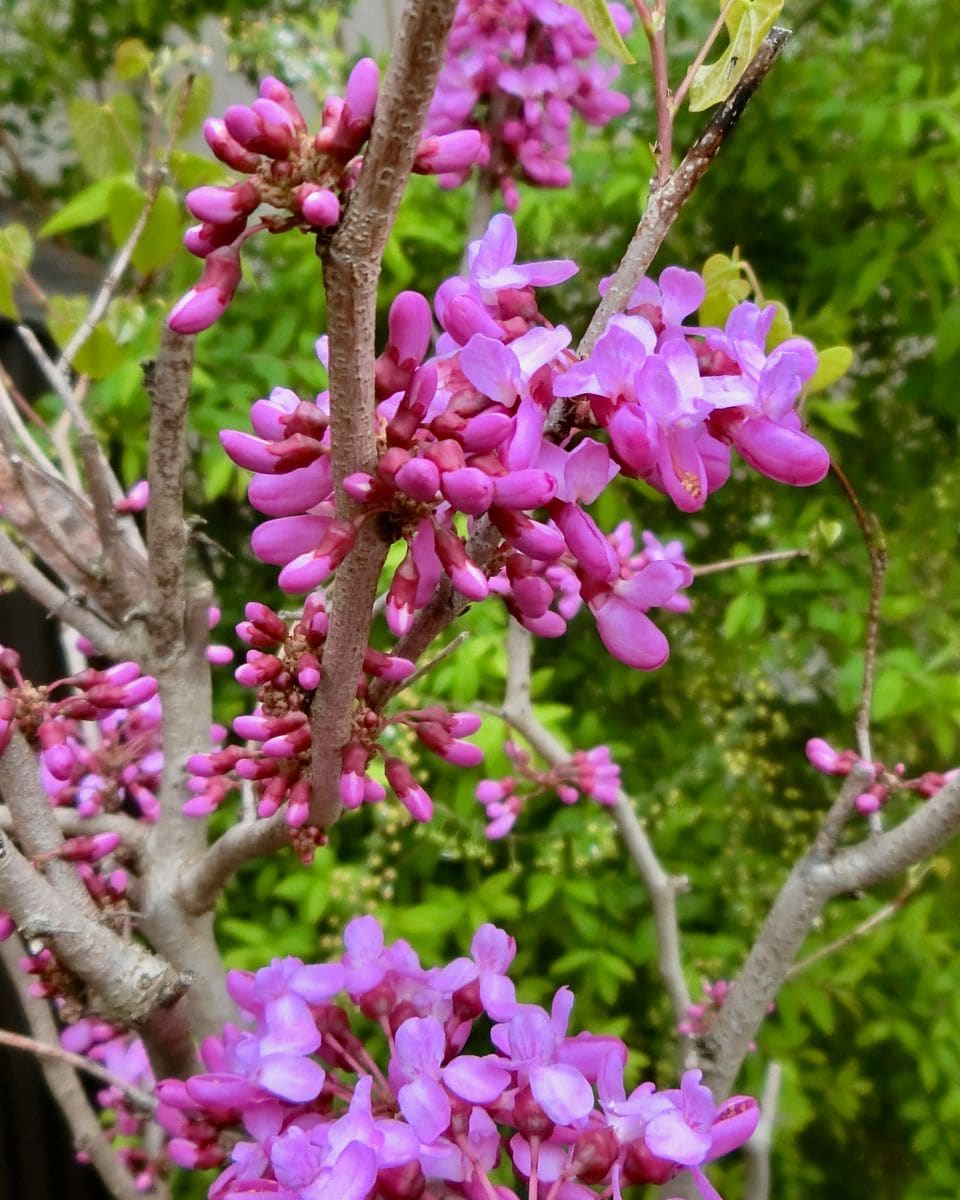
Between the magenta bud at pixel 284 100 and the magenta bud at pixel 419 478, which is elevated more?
the magenta bud at pixel 284 100

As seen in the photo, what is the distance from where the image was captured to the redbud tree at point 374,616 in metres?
0.27

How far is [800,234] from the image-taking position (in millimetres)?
1345

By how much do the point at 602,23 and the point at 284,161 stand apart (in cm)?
17

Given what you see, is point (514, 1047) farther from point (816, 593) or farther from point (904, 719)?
point (904, 719)

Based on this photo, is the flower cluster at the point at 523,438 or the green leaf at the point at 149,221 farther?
the green leaf at the point at 149,221

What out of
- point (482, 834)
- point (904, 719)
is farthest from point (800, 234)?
point (482, 834)

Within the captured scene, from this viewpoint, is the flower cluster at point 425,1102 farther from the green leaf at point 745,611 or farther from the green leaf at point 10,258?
the green leaf at point 745,611

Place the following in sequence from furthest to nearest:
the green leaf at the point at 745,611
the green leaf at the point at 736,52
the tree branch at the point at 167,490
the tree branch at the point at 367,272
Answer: the green leaf at the point at 745,611
the tree branch at the point at 167,490
the green leaf at the point at 736,52
the tree branch at the point at 367,272

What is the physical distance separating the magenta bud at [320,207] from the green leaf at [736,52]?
0.18 metres

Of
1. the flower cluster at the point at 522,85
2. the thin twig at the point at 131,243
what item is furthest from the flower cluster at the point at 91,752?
the flower cluster at the point at 522,85

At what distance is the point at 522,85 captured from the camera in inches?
36.8

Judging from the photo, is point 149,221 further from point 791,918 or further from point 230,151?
point 791,918

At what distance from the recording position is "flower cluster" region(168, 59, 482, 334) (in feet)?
0.77

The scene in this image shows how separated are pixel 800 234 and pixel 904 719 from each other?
0.76 m
